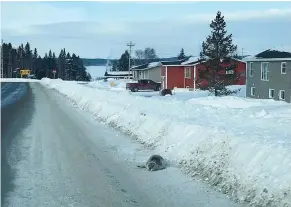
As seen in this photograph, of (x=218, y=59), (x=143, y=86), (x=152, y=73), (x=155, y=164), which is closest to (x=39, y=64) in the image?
(x=152, y=73)

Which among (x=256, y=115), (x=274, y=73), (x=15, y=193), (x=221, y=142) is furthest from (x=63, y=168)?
(x=274, y=73)

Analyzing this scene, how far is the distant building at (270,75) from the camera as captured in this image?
32906 mm

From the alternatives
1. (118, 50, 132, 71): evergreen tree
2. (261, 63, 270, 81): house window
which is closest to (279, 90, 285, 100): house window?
(261, 63, 270, 81): house window

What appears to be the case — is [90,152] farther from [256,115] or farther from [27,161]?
[256,115]

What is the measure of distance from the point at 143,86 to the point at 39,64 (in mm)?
102892

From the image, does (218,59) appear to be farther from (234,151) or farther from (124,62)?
(124,62)

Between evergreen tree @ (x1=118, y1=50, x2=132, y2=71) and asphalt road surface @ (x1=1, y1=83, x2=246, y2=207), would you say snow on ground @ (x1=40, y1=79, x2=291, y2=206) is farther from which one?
evergreen tree @ (x1=118, y1=50, x2=132, y2=71)

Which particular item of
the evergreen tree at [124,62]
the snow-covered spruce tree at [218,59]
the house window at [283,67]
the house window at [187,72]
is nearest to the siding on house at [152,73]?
the house window at [187,72]

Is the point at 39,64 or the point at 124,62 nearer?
the point at 124,62

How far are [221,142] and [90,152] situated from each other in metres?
3.41

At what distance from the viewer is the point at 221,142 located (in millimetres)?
8117

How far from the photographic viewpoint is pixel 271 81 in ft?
114

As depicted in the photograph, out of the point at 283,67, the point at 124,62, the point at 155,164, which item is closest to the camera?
the point at 155,164

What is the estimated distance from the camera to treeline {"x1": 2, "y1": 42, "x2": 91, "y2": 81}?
452 ft
